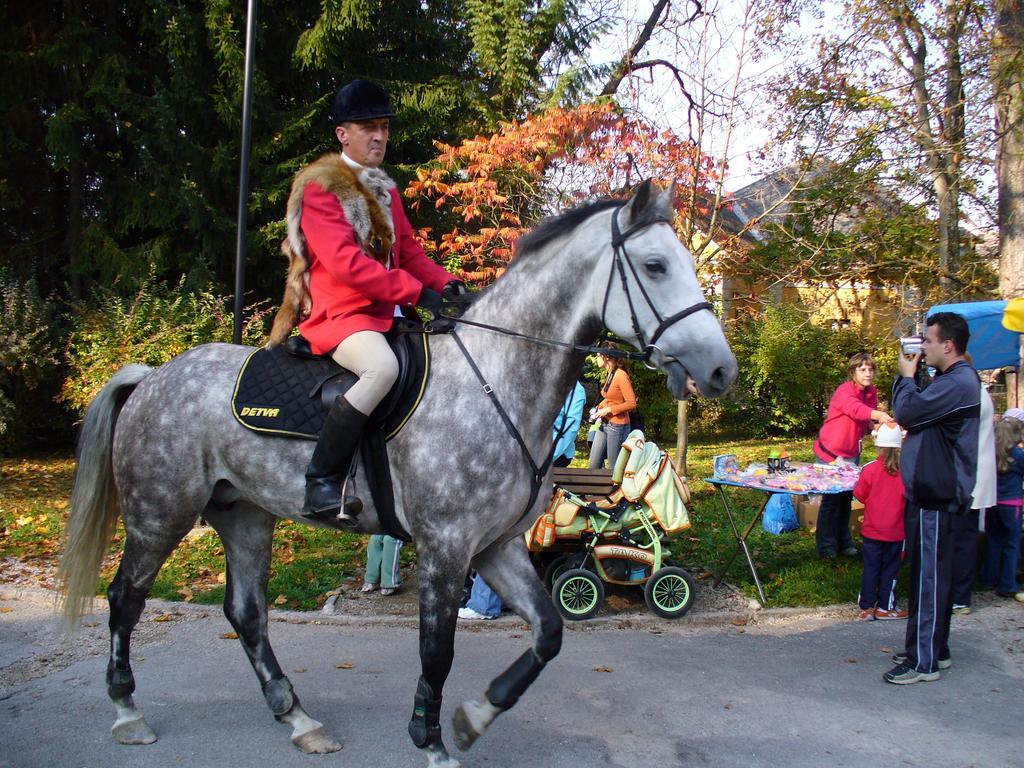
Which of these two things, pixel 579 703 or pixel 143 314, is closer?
pixel 579 703

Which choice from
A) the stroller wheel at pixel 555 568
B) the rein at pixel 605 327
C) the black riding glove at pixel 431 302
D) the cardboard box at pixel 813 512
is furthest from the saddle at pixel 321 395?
the cardboard box at pixel 813 512

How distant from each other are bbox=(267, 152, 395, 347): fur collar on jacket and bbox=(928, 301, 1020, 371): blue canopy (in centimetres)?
702

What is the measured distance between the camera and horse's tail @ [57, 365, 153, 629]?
15.0 ft

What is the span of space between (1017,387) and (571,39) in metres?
10.8

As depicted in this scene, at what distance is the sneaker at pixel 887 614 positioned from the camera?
21.3 feet

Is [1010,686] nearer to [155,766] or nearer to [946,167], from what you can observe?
[155,766]

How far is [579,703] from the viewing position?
4.67 meters

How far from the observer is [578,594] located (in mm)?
6371

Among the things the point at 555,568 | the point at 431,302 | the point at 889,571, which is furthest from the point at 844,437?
the point at 431,302

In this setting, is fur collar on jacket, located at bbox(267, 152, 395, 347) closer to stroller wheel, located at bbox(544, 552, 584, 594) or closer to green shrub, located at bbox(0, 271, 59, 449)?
stroller wheel, located at bbox(544, 552, 584, 594)

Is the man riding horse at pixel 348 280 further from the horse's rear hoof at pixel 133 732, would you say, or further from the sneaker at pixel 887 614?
the sneaker at pixel 887 614

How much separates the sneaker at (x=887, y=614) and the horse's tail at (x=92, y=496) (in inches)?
224

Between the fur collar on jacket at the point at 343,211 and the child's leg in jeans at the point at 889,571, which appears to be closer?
the fur collar on jacket at the point at 343,211

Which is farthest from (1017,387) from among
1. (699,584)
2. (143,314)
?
(143,314)
